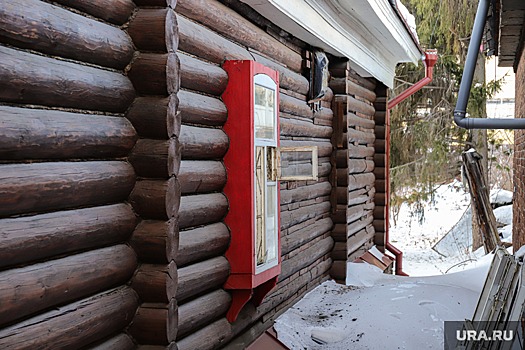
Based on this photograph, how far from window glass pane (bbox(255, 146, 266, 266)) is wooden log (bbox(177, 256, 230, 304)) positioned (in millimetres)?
303

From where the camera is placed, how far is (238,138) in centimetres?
469

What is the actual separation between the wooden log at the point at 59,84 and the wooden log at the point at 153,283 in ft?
2.68

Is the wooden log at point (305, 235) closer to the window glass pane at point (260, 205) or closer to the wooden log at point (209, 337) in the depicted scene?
the window glass pane at point (260, 205)

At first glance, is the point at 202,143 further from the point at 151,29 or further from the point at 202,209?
the point at 151,29

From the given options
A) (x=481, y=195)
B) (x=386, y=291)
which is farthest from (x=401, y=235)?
(x=386, y=291)

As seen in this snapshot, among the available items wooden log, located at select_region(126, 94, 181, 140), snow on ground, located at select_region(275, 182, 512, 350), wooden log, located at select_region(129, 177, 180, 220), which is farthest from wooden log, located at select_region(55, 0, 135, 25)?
snow on ground, located at select_region(275, 182, 512, 350)

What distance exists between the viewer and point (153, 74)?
341 cm

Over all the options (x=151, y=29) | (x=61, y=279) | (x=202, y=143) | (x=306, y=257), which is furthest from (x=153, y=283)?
(x=306, y=257)

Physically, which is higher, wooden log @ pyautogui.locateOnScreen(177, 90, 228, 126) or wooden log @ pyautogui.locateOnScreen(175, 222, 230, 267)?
wooden log @ pyautogui.locateOnScreen(177, 90, 228, 126)

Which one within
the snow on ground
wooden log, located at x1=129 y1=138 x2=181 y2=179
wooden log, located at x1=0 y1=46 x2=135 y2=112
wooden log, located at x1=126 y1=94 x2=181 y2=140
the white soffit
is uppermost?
the white soffit

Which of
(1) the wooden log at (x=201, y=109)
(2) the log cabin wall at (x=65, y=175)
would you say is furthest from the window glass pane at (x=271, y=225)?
(2) the log cabin wall at (x=65, y=175)

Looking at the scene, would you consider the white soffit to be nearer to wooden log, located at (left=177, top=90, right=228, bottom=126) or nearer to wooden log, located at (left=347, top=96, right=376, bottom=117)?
wooden log, located at (left=347, top=96, right=376, bottom=117)

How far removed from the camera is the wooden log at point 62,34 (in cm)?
256

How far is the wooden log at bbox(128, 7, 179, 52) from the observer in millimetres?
Result: 3416
